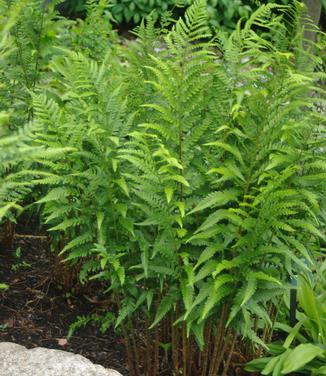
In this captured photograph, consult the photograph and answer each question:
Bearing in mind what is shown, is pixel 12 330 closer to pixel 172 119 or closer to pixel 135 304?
pixel 135 304

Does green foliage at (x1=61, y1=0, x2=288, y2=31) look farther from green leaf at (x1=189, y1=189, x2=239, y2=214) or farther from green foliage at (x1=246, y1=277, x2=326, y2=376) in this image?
green leaf at (x1=189, y1=189, x2=239, y2=214)

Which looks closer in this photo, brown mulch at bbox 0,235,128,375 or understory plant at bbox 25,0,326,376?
understory plant at bbox 25,0,326,376

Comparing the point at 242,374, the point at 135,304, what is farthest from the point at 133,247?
the point at 242,374

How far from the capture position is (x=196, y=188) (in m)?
3.11

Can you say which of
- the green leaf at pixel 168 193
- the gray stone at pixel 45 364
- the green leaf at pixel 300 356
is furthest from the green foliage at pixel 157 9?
the gray stone at pixel 45 364

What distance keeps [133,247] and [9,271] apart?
4.19ft

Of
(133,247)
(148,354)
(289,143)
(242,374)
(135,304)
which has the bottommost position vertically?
(242,374)

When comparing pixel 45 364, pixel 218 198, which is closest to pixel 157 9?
pixel 218 198

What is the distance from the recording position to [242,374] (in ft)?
12.1

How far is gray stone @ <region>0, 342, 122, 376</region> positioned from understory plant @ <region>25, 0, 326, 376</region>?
1.09ft

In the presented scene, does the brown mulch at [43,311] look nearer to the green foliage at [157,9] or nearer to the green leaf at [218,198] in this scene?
the green leaf at [218,198]

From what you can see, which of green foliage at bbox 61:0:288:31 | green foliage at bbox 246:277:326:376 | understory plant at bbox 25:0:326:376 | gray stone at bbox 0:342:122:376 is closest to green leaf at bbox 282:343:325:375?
green foliage at bbox 246:277:326:376

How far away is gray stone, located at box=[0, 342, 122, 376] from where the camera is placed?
286cm

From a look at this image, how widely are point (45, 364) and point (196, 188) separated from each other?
1043mm
